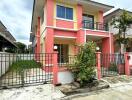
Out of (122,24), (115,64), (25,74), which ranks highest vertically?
(122,24)

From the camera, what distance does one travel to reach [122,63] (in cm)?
1207

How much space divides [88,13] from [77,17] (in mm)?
2869

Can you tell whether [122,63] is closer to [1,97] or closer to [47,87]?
[47,87]

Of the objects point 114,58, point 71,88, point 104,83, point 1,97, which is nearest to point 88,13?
point 114,58

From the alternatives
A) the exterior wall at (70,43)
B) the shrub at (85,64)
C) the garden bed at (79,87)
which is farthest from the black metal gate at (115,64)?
the exterior wall at (70,43)

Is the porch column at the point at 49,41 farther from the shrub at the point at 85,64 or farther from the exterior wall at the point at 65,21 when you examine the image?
the shrub at the point at 85,64

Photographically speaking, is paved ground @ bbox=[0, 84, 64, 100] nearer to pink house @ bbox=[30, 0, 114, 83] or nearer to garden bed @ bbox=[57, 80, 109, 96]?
garden bed @ bbox=[57, 80, 109, 96]

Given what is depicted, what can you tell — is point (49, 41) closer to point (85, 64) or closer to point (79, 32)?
point (79, 32)

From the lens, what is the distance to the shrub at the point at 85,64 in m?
8.50

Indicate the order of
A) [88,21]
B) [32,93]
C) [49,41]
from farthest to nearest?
[88,21] → [49,41] → [32,93]

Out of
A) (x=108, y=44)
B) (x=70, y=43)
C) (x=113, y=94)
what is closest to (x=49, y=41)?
(x=70, y=43)

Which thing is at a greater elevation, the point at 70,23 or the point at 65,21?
the point at 65,21

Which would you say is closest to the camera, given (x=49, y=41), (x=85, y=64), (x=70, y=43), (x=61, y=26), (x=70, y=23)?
(x=85, y=64)

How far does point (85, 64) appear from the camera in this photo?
870 centimetres
